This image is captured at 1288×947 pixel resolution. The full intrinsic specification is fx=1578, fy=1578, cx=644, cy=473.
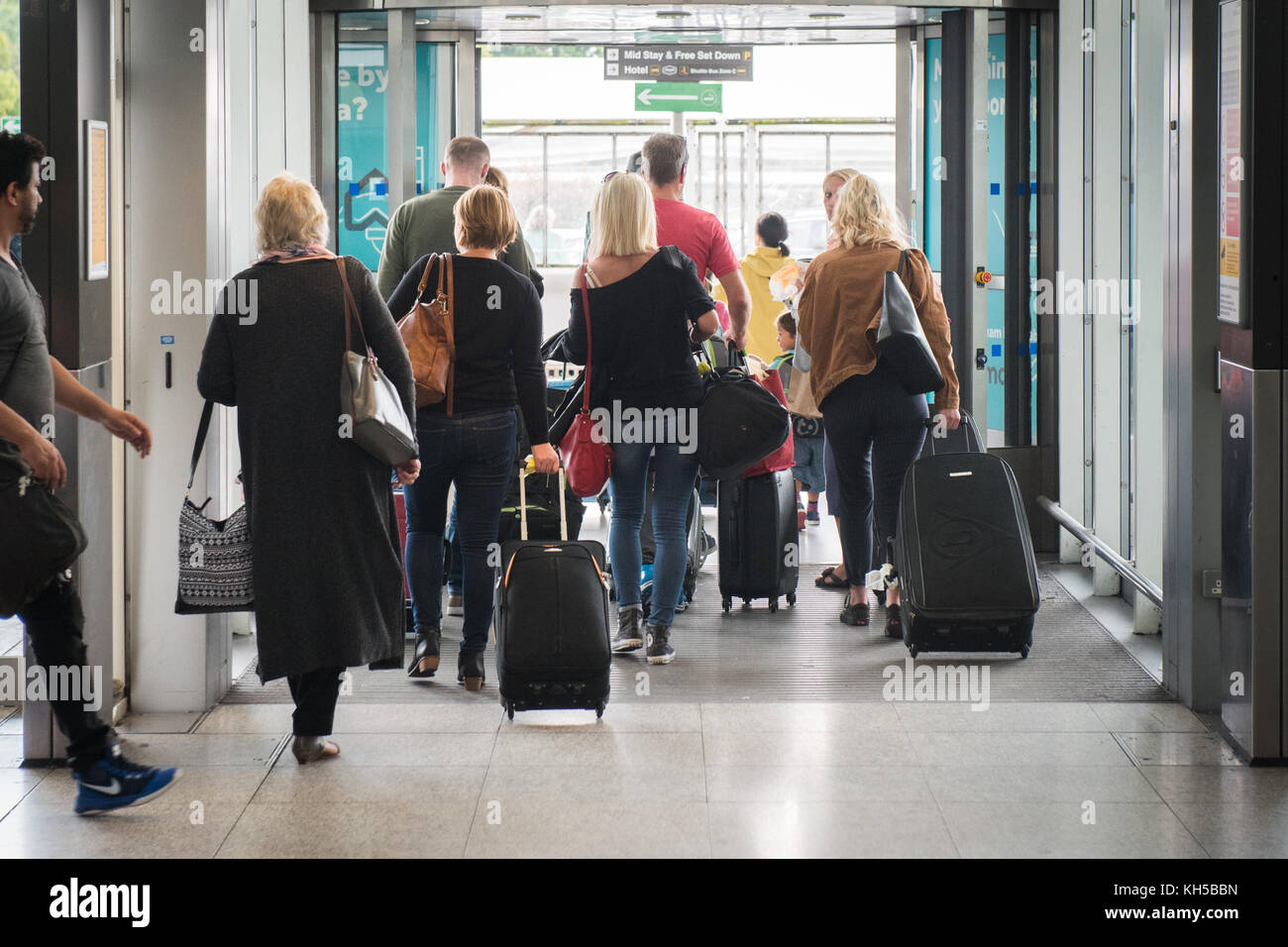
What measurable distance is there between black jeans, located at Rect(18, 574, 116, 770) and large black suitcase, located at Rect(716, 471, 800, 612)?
2702mm

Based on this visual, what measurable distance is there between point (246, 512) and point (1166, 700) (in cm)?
285

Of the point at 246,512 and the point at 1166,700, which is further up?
the point at 246,512

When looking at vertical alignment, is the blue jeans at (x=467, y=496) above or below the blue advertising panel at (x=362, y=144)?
below

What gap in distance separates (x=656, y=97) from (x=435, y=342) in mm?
5312

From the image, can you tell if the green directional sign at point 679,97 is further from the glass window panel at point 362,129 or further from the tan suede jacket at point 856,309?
the tan suede jacket at point 856,309

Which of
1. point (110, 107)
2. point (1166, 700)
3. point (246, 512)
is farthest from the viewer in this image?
point (1166, 700)

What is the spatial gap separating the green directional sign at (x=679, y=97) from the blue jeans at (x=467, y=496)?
5147mm

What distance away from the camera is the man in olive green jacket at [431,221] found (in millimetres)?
5711

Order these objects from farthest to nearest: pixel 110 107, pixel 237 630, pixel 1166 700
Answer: pixel 237 630 < pixel 1166 700 < pixel 110 107

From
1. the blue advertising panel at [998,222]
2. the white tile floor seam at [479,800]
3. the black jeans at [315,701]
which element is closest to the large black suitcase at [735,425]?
the white tile floor seam at [479,800]

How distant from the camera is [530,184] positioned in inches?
428

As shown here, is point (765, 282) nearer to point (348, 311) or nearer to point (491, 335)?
point (491, 335)
